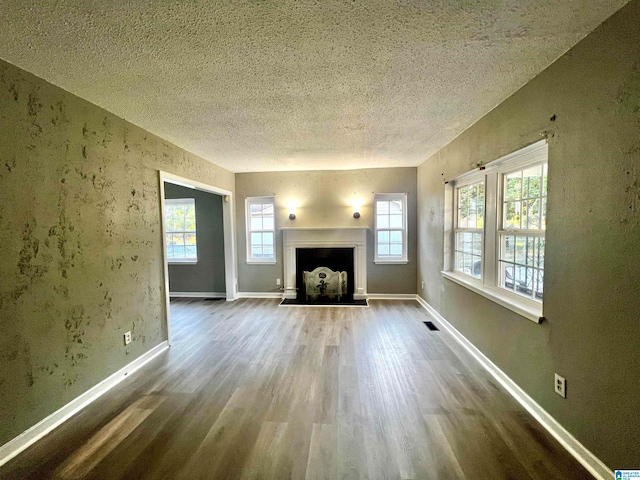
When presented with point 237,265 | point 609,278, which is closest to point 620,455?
point 609,278

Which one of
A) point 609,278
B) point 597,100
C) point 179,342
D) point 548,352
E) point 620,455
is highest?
point 597,100

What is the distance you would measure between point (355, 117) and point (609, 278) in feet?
7.20

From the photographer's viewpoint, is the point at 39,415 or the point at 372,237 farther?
the point at 372,237

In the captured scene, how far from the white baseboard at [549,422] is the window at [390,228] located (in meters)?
A: 2.34

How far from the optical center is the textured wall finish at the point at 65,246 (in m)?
1.62

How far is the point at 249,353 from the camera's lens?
2865mm

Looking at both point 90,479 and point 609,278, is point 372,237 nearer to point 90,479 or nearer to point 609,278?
point 609,278

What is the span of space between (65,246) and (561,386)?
363 cm

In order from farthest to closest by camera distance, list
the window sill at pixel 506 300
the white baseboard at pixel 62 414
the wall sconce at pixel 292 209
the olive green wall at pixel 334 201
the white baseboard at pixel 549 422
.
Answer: the wall sconce at pixel 292 209 → the olive green wall at pixel 334 201 → the window sill at pixel 506 300 → the white baseboard at pixel 62 414 → the white baseboard at pixel 549 422

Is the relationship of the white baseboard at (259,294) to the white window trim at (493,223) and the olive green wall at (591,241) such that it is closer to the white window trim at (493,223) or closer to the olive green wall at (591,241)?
the white window trim at (493,223)

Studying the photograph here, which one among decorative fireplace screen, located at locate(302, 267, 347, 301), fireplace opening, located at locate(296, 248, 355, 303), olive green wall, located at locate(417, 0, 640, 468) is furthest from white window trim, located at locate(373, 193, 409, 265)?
olive green wall, located at locate(417, 0, 640, 468)

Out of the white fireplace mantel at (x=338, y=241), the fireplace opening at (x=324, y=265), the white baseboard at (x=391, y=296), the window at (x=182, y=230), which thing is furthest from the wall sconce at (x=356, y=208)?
the window at (x=182, y=230)

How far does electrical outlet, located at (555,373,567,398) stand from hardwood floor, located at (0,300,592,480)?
0.97ft

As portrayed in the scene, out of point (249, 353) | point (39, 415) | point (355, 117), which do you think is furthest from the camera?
point (249, 353)
